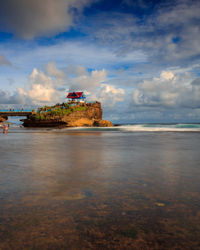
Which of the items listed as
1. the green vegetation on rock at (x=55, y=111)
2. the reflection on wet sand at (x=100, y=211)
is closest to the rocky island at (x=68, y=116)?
the green vegetation on rock at (x=55, y=111)

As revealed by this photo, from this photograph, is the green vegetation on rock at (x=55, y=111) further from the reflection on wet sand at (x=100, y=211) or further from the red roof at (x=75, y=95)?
the reflection on wet sand at (x=100, y=211)

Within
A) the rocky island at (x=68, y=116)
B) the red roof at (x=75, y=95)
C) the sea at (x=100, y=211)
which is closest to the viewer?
the sea at (x=100, y=211)

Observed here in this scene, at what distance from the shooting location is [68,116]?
261ft

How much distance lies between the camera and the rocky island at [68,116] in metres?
78.8

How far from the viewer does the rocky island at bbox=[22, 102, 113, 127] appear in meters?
78.8

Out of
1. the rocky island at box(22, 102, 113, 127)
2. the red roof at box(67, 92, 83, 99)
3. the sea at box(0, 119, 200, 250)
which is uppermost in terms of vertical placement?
the red roof at box(67, 92, 83, 99)

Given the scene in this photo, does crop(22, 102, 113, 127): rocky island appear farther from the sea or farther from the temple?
the sea

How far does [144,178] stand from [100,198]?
2170 millimetres

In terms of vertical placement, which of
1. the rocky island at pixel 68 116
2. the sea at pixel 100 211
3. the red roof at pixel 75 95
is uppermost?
the red roof at pixel 75 95

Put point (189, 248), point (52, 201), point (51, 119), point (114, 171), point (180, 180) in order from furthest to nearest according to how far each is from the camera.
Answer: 1. point (51, 119)
2. point (114, 171)
3. point (180, 180)
4. point (52, 201)
5. point (189, 248)

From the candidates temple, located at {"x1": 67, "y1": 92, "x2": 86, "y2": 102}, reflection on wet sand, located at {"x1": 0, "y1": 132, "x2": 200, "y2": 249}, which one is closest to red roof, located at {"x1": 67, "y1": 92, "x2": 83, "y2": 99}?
temple, located at {"x1": 67, "y1": 92, "x2": 86, "y2": 102}

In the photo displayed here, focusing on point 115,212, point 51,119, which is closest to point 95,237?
point 115,212

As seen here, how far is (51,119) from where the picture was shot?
78.8 m

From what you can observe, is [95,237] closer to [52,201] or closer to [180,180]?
[52,201]
